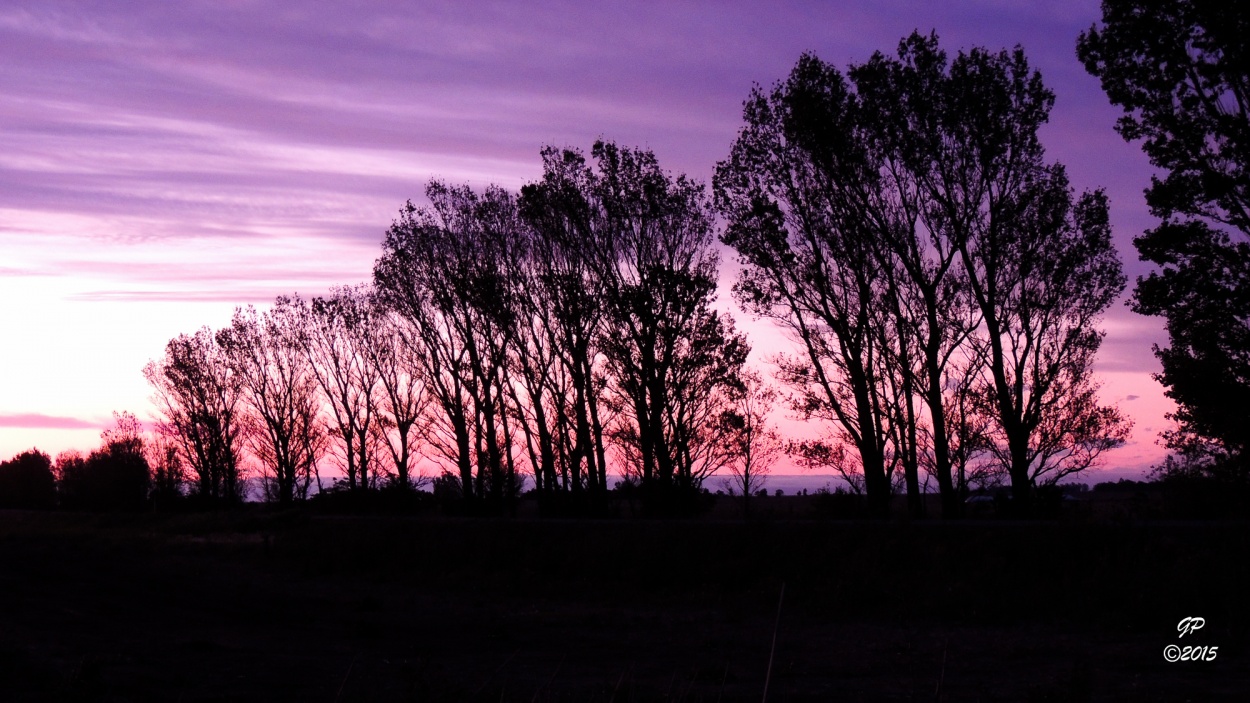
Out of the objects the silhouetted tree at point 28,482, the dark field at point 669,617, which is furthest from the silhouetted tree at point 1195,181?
the silhouetted tree at point 28,482

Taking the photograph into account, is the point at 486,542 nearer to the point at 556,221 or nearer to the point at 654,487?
the point at 654,487

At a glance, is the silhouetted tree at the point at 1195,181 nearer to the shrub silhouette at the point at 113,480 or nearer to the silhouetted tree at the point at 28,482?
the shrub silhouette at the point at 113,480

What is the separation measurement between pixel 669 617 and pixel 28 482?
338 feet

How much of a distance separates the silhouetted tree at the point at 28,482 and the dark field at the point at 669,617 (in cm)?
8419

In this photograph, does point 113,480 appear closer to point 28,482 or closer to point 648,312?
point 28,482

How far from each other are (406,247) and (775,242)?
2114 cm

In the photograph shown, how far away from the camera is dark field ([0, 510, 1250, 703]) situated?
13.9 metres

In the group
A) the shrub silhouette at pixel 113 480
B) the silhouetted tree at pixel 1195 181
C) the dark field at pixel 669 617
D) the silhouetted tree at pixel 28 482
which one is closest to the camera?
the dark field at pixel 669 617

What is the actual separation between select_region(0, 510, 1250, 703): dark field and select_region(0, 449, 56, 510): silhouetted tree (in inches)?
3315

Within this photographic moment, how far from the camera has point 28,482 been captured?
105 m

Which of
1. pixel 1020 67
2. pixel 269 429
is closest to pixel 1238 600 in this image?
pixel 1020 67

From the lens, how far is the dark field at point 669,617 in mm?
13859

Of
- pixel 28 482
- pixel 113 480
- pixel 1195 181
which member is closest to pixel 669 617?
pixel 1195 181

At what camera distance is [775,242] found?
114ft
